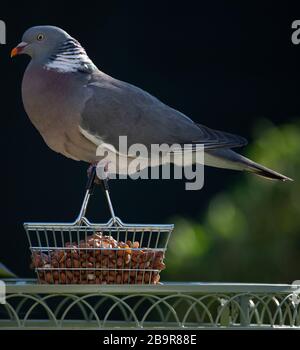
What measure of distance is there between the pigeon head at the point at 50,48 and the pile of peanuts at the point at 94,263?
Answer: 537 mm

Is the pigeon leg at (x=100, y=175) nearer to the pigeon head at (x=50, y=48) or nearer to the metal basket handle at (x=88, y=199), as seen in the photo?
the metal basket handle at (x=88, y=199)

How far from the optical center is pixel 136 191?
4.48 m

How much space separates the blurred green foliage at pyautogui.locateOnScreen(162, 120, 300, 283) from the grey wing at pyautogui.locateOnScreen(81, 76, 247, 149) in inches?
33.8

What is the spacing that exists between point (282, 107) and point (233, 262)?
4.15 ft

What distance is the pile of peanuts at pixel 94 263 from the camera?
2.34 metres

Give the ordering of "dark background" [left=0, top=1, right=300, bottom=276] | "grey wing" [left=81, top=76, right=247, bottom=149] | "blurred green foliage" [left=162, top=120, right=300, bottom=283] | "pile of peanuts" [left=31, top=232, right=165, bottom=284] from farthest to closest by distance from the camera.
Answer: "dark background" [left=0, top=1, right=300, bottom=276] → "blurred green foliage" [left=162, top=120, right=300, bottom=283] → "grey wing" [left=81, top=76, right=247, bottom=149] → "pile of peanuts" [left=31, top=232, right=165, bottom=284]

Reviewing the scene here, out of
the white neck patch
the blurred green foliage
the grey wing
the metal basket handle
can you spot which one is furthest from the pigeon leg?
the blurred green foliage

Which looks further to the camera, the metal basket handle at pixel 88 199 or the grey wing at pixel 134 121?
the grey wing at pixel 134 121

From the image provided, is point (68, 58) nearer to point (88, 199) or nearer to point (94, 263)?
point (88, 199)

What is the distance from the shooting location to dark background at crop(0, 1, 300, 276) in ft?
14.6

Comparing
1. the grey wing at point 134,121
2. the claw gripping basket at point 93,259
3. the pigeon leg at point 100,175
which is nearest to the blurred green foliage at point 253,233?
the grey wing at point 134,121

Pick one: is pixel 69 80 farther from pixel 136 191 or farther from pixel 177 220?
pixel 136 191

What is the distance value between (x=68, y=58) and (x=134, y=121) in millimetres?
268

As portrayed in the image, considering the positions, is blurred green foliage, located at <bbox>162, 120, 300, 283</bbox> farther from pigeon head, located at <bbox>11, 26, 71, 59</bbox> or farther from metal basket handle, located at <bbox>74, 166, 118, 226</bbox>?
pigeon head, located at <bbox>11, 26, 71, 59</bbox>
